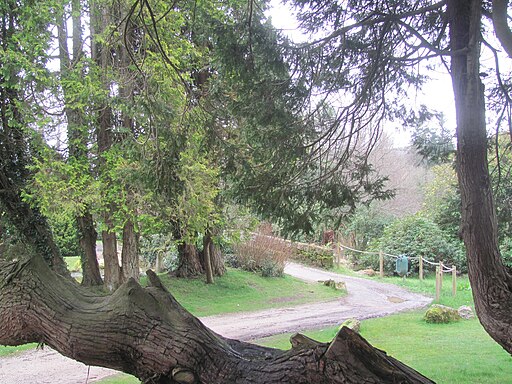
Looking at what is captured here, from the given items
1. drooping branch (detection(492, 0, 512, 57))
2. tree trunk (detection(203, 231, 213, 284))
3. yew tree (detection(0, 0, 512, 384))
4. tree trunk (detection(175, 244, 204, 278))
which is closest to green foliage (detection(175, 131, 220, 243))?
yew tree (detection(0, 0, 512, 384))

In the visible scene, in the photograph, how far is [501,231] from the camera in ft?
20.7

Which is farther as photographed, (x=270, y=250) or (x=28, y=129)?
(x=270, y=250)

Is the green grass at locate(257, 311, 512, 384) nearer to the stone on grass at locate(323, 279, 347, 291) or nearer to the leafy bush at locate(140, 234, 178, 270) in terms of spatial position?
the stone on grass at locate(323, 279, 347, 291)

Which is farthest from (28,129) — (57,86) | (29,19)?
(29,19)

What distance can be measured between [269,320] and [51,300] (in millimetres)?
9364

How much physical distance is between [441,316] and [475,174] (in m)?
7.52

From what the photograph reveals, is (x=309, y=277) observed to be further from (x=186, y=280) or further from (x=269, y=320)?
(x=269, y=320)

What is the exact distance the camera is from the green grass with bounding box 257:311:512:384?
6.75 metres

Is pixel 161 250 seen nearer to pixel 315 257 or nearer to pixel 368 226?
pixel 315 257

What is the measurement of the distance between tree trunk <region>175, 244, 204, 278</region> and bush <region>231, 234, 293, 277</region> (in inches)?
103

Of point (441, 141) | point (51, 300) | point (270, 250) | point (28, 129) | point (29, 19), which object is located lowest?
point (270, 250)

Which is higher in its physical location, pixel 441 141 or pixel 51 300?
pixel 441 141

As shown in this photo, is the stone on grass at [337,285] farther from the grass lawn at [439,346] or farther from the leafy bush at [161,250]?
the leafy bush at [161,250]

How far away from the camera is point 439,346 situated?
876cm
